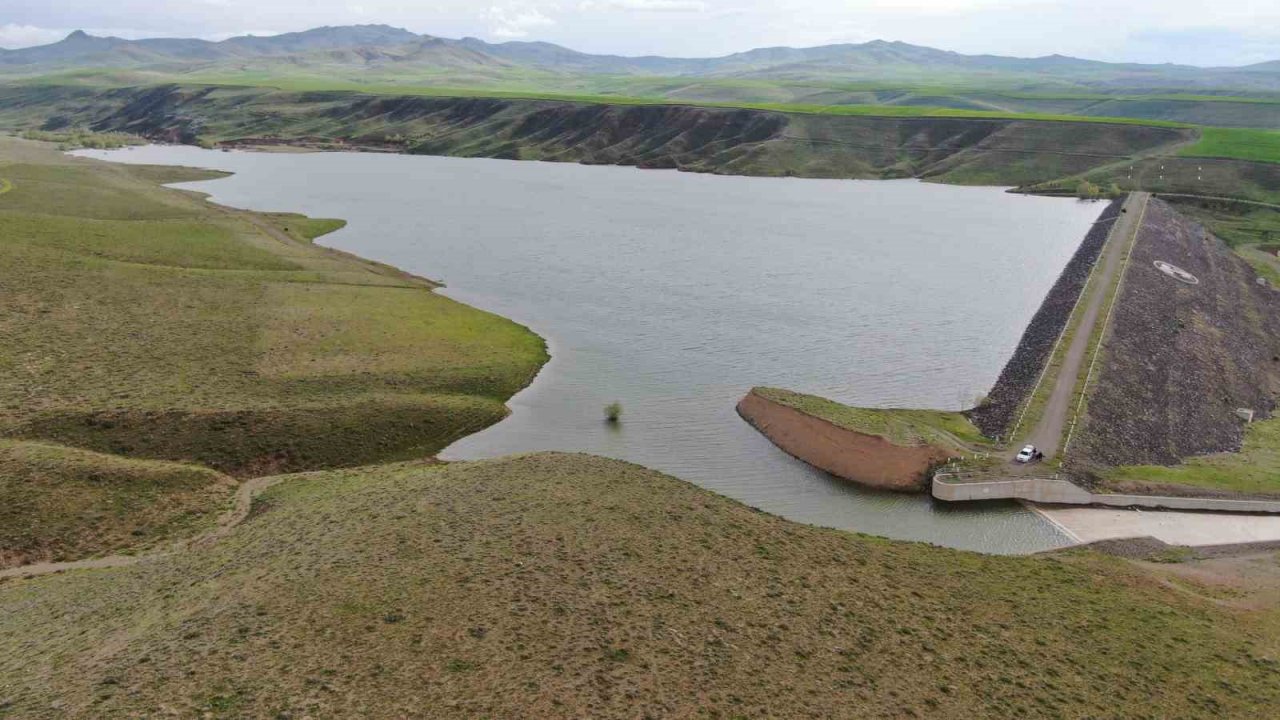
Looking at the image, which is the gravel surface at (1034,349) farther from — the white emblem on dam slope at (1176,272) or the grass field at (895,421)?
the white emblem on dam slope at (1176,272)

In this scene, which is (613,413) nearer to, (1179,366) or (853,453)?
(853,453)

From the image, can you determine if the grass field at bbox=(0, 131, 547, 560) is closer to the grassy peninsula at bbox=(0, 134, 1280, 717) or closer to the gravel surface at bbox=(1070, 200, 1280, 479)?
the grassy peninsula at bbox=(0, 134, 1280, 717)

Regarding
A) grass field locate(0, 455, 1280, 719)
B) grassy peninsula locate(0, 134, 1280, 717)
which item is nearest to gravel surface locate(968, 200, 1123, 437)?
grassy peninsula locate(0, 134, 1280, 717)

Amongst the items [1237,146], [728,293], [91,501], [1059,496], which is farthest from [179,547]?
[1237,146]

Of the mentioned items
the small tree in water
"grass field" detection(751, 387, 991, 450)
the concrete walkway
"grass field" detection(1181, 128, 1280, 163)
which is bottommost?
the concrete walkway

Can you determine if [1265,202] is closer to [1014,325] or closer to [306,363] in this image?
[1014,325]

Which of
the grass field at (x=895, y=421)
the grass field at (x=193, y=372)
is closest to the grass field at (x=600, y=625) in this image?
the grass field at (x=193, y=372)

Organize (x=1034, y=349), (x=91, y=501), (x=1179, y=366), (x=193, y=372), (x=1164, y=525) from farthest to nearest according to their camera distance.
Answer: (x=1034, y=349) → (x=1179, y=366) → (x=193, y=372) → (x=1164, y=525) → (x=91, y=501)
